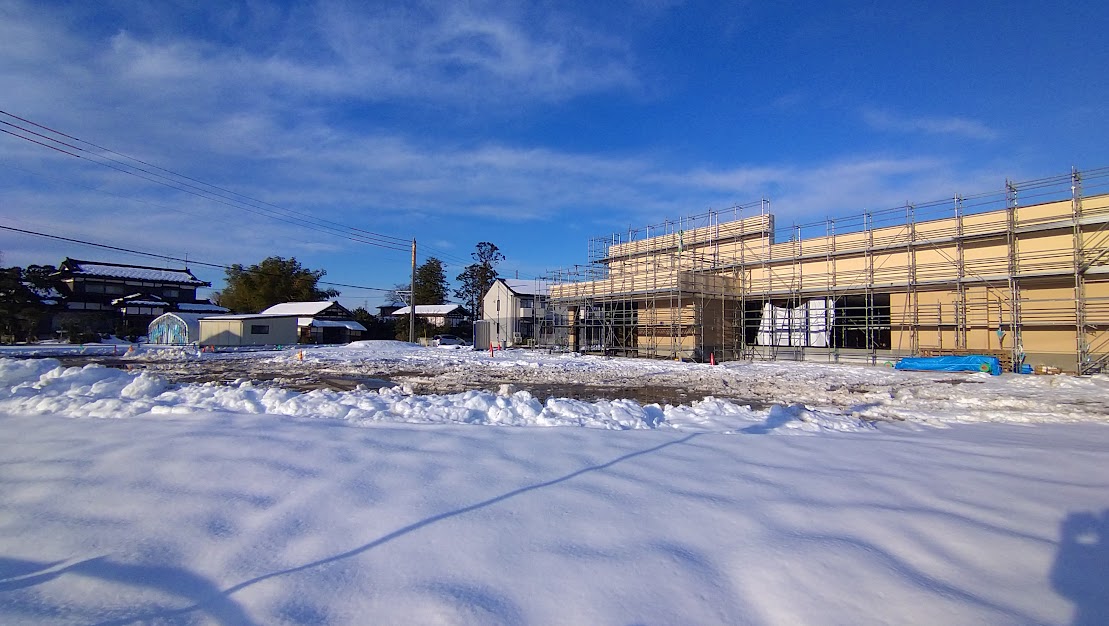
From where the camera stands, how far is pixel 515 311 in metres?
42.0

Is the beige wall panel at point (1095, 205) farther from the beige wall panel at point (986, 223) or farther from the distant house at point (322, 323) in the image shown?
the distant house at point (322, 323)

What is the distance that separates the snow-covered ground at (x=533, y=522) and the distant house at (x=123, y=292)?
4945 cm

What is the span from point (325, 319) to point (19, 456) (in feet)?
149

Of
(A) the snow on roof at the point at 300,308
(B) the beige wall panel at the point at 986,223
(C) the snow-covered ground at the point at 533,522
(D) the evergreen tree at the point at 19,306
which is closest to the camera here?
(C) the snow-covered ground at the point at 533,522

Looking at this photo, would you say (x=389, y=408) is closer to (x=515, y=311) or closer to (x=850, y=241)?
(x=850, y=241)

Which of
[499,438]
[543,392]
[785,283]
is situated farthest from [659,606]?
[785,283]

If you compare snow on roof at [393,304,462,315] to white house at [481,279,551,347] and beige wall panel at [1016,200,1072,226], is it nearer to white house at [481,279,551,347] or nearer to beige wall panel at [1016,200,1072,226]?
white house at [481,279,551,347]

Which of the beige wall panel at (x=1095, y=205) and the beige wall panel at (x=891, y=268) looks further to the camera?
the beige wall panel at (x=891, y=268)

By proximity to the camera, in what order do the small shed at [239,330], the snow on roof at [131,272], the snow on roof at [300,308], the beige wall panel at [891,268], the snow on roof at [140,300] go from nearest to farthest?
the beige wall panel at [891,268] → the small shed at [239,330] → the snow on roof at [300,308] → the snow on roof at [140,300] → the snow on roof at [131,272]

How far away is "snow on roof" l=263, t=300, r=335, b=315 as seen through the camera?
153ft

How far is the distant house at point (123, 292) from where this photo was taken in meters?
46.8

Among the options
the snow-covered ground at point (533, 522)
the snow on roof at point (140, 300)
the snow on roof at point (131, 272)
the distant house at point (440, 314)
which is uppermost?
the snow on roof at point (131, 272)

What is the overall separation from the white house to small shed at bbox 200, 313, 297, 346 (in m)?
16.0

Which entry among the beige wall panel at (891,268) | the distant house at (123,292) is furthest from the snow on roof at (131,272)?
the beige wall panel at (891,268)
